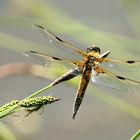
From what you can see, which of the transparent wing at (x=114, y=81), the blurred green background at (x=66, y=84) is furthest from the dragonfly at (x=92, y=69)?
the blurred green background at (x=66, y=84)

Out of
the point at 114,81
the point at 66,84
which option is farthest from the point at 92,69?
the point at 66,84

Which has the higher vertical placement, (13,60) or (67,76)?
(67,76)

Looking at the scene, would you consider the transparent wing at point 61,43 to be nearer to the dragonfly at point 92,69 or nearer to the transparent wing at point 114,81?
the dragonfly at point 92,69

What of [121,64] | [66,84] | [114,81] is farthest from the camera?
[66,84]

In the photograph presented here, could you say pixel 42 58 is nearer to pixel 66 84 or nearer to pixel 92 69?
pixel 92 69

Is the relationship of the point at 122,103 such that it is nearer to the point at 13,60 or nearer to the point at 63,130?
the point at 63,130

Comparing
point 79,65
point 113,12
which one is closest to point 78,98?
point 79,65

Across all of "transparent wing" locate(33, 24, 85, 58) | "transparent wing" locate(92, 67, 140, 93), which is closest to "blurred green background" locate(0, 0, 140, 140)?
"transparent wing" locate(33, 24, 85, 58)
